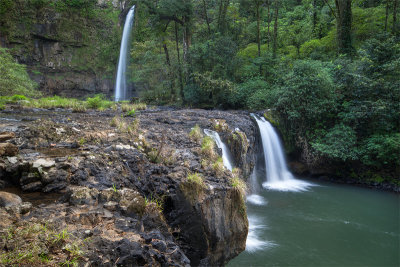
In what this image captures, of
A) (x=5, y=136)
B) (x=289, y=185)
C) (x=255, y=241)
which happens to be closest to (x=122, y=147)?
(x=5, y=136)

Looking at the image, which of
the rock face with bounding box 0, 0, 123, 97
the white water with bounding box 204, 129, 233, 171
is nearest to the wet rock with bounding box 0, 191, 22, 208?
the white water with bounding box 204, 129, 233, 171

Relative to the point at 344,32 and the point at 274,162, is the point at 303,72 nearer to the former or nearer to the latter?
the point at 274,162

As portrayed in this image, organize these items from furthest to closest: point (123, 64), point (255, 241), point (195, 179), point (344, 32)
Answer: point (123, 64)
point (344, 32)
point (255, 241)
point (195, 179)

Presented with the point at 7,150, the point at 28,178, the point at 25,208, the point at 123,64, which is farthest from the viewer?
the point at 123,64

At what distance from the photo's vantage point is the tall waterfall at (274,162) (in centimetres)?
1324

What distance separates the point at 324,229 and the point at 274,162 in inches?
214

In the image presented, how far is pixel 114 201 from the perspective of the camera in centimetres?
346

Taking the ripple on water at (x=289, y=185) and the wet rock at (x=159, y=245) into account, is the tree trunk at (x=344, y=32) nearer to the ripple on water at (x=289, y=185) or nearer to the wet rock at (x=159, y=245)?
the ripple on water at (x=289, y=185)

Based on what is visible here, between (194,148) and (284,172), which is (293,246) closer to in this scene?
(194,148)

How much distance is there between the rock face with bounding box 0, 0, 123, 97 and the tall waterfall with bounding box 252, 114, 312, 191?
24.1 meters

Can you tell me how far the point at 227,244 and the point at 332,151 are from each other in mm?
9637

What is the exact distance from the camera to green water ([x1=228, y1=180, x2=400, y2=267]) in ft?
23.0

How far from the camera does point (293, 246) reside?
7520 millimetres

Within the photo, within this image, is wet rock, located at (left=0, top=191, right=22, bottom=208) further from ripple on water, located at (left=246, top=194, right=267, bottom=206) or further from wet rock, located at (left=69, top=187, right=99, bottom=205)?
ripple on water, located at (left=246, top=194, right=267, bottom=206)
